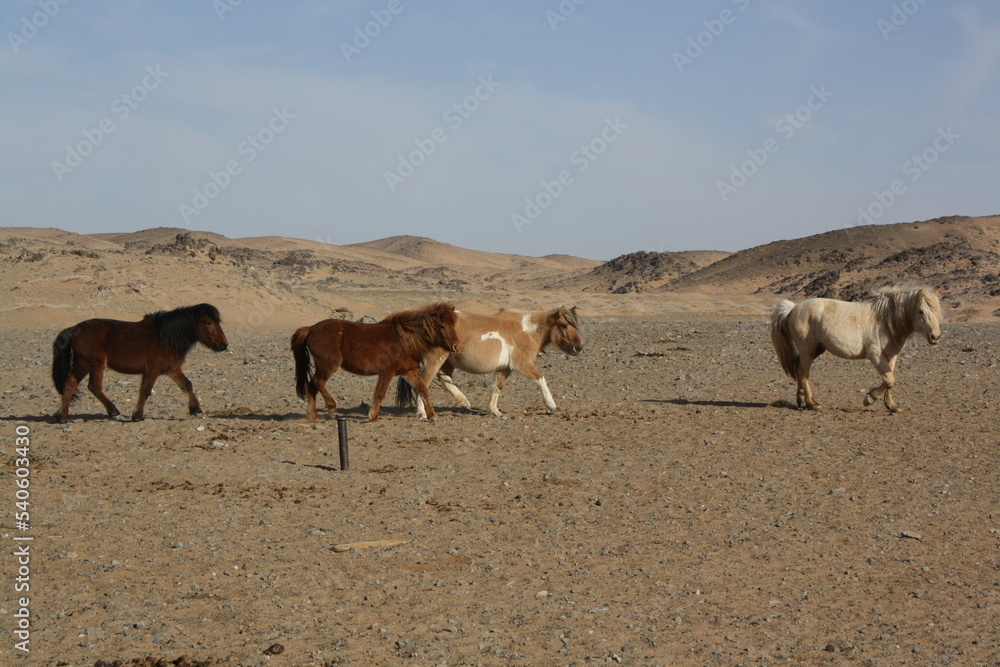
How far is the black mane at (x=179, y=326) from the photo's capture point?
1160 centimetres

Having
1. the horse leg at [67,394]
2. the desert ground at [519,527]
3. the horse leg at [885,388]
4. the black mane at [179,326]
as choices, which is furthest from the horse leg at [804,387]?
the horse leg at [67,394]

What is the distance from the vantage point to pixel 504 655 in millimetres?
5207

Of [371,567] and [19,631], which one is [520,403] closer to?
[371,567]

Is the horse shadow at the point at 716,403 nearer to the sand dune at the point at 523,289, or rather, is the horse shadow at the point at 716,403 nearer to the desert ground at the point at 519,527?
the desert ground at the point at 519,527

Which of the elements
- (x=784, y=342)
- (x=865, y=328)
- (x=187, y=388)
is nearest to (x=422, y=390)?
(x=187, y=388)

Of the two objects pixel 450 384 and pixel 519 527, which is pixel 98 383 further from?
pixel 519 527

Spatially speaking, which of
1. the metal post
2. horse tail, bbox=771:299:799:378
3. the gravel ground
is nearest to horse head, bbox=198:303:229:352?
the gravel ground

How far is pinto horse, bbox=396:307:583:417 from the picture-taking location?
505 inches

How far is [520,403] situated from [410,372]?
2.33 m

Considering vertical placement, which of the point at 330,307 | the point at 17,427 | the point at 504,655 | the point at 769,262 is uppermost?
the point at 769,262

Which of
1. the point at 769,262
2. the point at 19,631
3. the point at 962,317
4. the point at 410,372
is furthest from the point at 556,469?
the point at 769,262

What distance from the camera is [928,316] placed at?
12492 mm

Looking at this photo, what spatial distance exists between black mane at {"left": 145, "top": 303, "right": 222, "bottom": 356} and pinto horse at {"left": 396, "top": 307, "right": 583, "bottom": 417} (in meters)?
2.91

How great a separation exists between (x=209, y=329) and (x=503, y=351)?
4.00 metres
